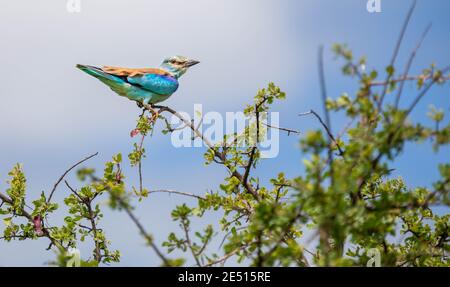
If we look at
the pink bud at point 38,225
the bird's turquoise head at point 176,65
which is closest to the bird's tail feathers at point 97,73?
the bird's turquoise head at point 176,65

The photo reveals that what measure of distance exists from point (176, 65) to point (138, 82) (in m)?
0.95

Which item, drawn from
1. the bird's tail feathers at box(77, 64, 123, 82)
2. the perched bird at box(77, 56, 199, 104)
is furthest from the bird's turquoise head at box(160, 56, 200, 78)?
the bird's tail feathers at box(77, 64, 123, 82)

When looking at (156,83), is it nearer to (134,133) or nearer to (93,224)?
(134,133)

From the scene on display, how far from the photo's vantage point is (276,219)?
2.98 metres

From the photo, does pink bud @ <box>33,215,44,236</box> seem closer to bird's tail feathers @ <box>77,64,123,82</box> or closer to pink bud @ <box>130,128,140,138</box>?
pink bud @ <box>130,128,140,138</box>

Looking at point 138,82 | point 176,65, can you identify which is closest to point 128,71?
point 138,82

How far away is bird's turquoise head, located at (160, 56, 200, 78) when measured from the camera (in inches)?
338

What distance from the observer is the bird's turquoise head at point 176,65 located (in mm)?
8578

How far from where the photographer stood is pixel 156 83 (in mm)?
7910
